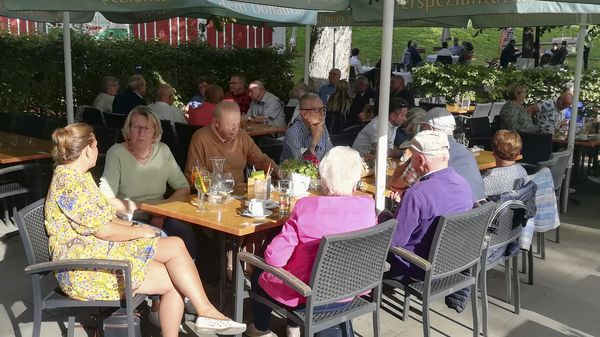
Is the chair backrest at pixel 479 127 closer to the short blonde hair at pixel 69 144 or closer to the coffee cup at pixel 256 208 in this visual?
the coffee cup at pixel 256 208

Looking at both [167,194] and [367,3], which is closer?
[167,194]

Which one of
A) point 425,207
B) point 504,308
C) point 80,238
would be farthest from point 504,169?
point 80,238

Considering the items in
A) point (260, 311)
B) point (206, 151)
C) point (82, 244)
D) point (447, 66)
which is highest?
point (447, 66)

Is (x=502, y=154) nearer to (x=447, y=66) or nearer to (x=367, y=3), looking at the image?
(x=367, y=3)

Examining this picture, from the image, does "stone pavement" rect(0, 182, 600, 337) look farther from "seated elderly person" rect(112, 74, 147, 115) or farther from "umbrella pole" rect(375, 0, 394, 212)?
"seated elderly person" rect(112, 74, 147, 115)

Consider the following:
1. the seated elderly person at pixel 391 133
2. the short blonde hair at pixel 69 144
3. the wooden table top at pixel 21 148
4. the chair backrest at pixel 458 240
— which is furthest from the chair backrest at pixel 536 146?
the short blonde hair at pixel 69 144

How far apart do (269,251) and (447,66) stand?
405 inches

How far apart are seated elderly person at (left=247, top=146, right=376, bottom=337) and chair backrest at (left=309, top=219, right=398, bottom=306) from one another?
0.13m

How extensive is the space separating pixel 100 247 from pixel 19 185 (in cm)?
288

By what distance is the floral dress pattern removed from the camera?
9.86ft

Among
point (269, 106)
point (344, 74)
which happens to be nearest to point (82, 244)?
point (269, 106)

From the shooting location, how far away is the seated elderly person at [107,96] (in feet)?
25.9

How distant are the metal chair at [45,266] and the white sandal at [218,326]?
0.33m

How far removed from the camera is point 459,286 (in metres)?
3.42
